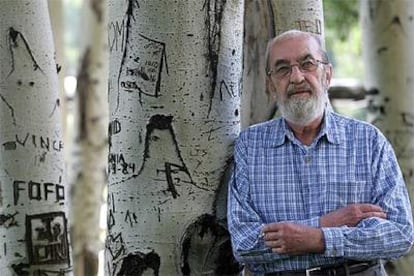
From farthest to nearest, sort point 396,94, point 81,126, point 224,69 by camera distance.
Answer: point 81,126 → point 396,94 → point 224,69

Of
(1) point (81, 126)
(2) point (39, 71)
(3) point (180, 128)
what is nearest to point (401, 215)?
(3) point (180, 128)

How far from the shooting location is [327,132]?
3.39 m

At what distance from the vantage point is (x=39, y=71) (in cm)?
412

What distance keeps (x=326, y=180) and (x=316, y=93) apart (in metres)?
0.32

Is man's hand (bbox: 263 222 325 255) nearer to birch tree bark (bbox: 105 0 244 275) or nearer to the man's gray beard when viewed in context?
birch tree bark (bbox: 105 0 244 275)

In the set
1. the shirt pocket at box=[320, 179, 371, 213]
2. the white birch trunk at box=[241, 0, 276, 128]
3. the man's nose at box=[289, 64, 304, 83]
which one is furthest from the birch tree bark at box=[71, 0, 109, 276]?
the shirt pocket at box=[320, 179, 371, 213]

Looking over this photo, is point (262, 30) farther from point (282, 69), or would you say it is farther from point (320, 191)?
point (320, 191)

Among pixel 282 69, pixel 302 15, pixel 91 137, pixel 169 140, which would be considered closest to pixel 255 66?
pixel 302 15

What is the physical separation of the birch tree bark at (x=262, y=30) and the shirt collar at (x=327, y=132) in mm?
777

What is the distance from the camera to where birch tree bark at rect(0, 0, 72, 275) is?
4051 mm

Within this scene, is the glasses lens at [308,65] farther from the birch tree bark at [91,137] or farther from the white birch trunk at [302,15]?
the birch tree bark at [91,137]

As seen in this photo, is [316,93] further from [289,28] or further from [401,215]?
[289,28]

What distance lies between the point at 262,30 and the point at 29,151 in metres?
1.25

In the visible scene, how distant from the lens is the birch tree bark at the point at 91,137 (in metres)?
Answer: 10.6
